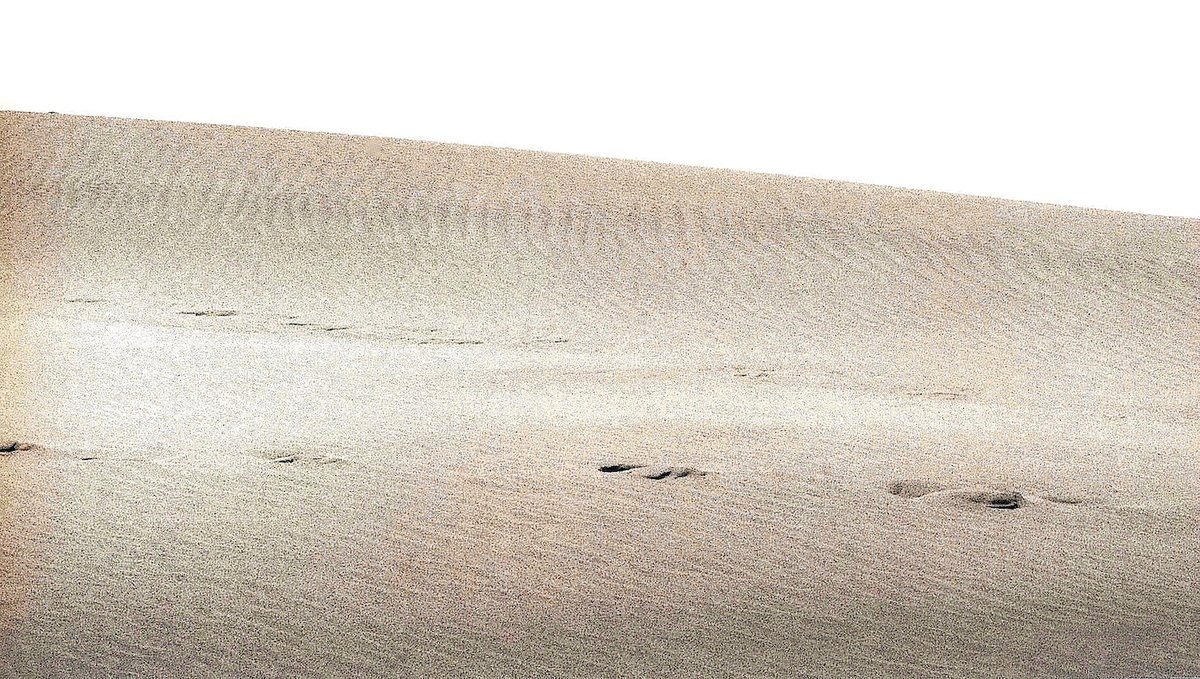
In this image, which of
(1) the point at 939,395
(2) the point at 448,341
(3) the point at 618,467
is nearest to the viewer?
(3) the point at 618,467

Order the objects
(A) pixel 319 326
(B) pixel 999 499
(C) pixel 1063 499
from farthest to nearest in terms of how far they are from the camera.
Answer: (A) pixel 319 326 < (C) pixel 1063 499 < (B) pixel 999 499

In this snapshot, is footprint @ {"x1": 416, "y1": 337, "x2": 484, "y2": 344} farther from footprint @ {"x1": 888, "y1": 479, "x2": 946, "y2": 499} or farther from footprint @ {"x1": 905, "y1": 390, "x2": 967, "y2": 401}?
footprint @ {"x1": 888, "y1": 479, "x2": 946, "y2": 499}

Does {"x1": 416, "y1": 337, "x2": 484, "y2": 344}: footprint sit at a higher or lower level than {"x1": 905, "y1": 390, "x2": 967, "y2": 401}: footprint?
higher

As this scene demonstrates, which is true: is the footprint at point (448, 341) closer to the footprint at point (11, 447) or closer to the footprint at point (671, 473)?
the footprint at point (11, 447)

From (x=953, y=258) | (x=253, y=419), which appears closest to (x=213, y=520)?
(x=253, y=419)

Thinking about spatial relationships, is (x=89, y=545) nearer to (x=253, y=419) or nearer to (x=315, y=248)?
(x=253, y=419)

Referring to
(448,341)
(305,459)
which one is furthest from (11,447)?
(448,341)

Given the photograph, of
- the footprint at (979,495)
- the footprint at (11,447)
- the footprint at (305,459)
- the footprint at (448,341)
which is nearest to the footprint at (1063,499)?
the footprint at (979,495)

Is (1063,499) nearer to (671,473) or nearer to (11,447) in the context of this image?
(671,473)

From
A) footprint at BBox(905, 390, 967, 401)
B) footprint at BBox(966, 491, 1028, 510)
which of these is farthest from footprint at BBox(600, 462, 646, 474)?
footprint at BBox(905, 390, 967, 401)
